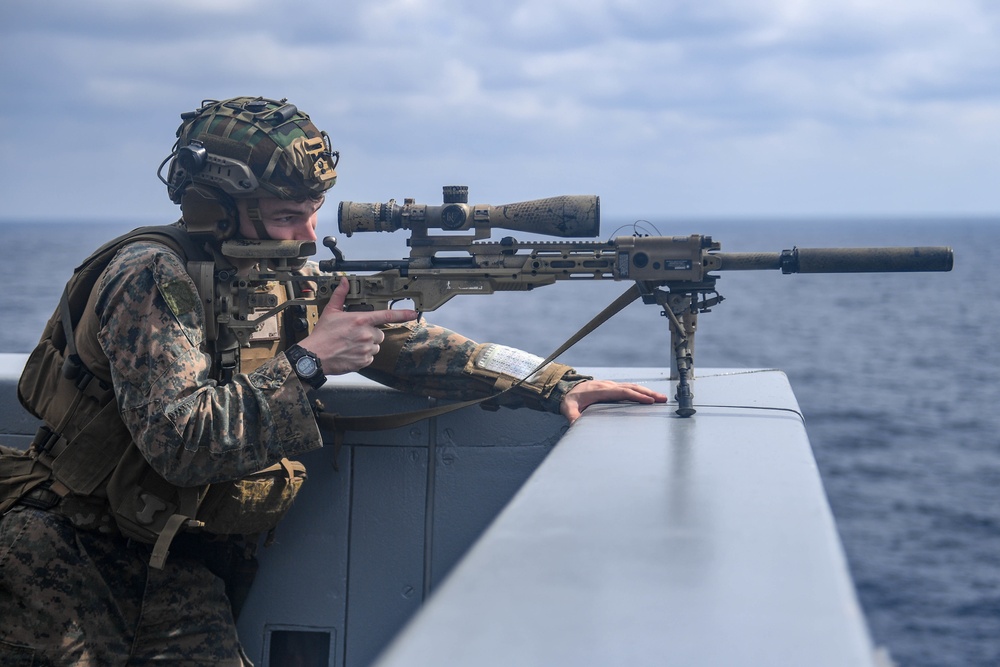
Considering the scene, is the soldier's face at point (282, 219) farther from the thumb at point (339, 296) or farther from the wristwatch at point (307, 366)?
the wristwatch at point (307, 366)

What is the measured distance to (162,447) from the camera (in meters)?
3.77

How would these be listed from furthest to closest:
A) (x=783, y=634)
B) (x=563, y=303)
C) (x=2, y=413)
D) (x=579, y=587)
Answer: (x=563, y=303)
(x=2, y=413)
(x=579, y=587)
(x=783, y=634)

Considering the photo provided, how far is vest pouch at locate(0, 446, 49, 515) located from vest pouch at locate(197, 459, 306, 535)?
541 mm

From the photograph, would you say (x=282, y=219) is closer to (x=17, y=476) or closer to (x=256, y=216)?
(x=256, y=216)

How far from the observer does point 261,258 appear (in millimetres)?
4305

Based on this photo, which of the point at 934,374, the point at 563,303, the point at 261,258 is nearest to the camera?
the point at 261,258

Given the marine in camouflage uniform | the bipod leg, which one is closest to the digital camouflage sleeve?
the marine in camouflage uniform

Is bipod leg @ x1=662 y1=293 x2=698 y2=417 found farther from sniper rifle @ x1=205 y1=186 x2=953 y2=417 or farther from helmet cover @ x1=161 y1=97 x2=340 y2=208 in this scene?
helmet cover @ x1=161 y1=97 x2=340 y2=208

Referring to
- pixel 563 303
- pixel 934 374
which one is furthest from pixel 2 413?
pixel 563 303

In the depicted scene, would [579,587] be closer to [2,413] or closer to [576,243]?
[576,243]

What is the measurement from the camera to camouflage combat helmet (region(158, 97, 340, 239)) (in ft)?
14.0

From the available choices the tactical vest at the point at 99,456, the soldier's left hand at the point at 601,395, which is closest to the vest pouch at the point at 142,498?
the tactical vest at the point at 99,456

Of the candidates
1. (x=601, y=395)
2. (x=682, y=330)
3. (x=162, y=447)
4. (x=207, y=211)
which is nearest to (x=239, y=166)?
(x=207, y=211)

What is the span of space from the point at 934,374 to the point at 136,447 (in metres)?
42.4
